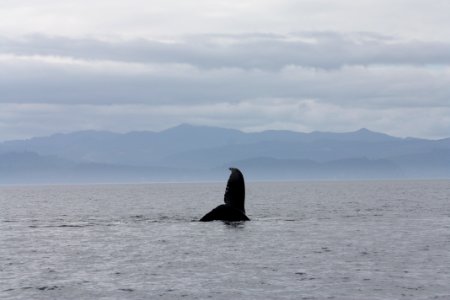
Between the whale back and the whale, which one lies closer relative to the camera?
the whale back

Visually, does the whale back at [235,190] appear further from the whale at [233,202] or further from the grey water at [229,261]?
the grey water at [229,261]

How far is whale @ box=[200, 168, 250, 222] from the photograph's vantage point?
5912 cm

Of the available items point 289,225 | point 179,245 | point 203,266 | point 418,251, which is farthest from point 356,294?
point 289,225

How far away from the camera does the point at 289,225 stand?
64938 mm

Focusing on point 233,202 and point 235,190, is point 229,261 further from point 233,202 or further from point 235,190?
point 233,202

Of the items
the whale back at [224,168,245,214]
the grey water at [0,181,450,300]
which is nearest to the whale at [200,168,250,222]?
the whale back at [224,168,245,214]

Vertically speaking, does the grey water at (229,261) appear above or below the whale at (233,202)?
below

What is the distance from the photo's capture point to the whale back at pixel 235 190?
5897 centimetres

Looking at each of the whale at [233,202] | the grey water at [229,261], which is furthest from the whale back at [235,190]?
the grey water at [229,261]

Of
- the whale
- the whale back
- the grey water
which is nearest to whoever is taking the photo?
the grey water

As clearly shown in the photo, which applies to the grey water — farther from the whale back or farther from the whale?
the whale back

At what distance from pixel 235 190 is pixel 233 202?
2.26m

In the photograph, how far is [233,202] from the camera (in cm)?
6103

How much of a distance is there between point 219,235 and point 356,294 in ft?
80.1
